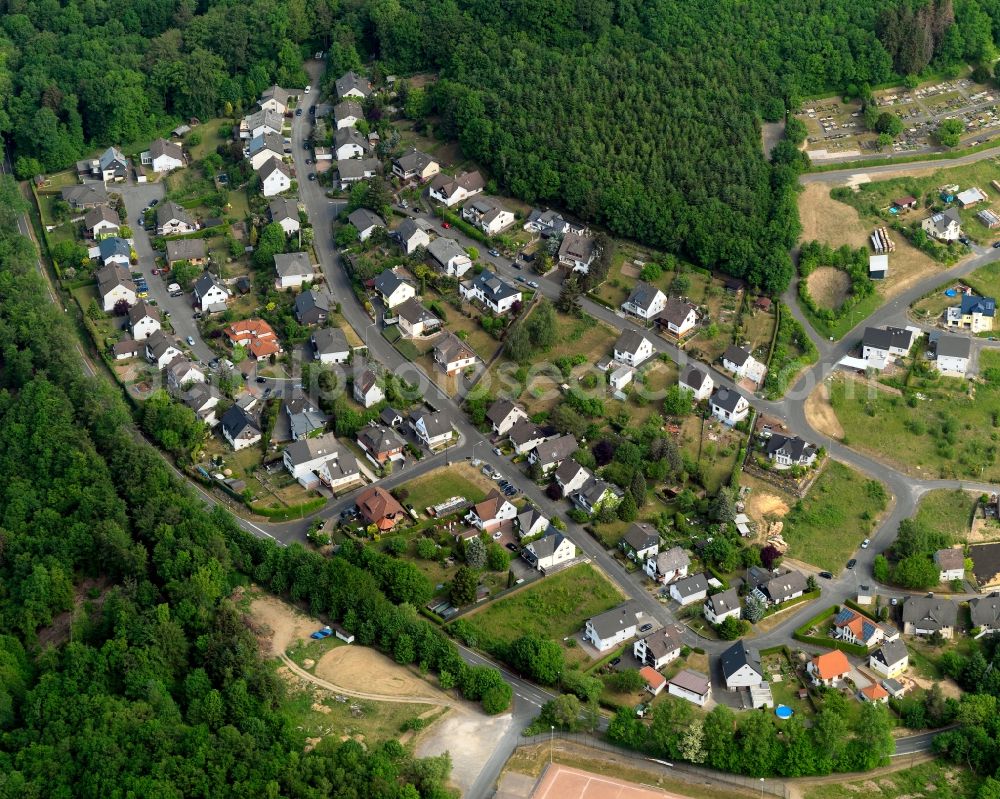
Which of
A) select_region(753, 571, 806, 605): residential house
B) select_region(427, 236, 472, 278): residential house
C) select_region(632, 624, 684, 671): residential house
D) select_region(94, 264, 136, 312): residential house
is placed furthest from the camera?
select_region(427, 236, 472, 278): residential house

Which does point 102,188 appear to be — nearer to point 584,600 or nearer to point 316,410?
point 316,410

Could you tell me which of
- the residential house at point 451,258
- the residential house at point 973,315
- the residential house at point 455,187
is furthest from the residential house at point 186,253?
the residential house at point 973,315

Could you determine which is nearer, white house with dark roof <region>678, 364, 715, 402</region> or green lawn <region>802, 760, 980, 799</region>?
green lawn <region>802, 760, 980, 799</region>

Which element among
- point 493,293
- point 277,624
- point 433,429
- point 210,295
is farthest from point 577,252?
point 277,624

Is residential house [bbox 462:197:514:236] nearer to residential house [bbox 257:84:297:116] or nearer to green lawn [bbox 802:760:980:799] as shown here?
residential house [bbox 257:84:297:116]

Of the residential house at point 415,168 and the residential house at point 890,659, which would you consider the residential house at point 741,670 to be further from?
the residential house at point 415,168

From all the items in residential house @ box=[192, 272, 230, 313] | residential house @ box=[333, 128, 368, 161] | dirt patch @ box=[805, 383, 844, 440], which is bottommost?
dirt patch @ box=[805, 383, 844, 440]

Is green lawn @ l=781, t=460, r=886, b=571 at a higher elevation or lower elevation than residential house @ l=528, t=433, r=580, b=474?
lower

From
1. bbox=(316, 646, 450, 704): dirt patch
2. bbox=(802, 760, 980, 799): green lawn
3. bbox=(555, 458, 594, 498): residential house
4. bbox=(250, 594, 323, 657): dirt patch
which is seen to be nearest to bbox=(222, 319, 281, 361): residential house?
bbox=(250, 594, 323, 657): dirt patch

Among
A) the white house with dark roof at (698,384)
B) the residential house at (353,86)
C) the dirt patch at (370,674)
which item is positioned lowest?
the dirt patch at (370,674)
